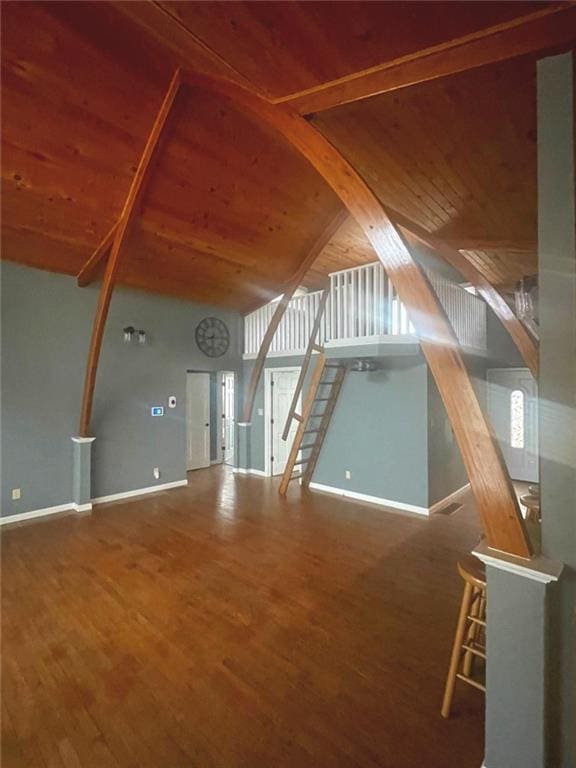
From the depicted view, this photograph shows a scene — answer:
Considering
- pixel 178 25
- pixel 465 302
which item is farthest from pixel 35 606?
pixel 465 302

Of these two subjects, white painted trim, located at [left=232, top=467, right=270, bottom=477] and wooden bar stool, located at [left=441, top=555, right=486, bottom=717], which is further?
white painted trim, located at [left=232, top=467, right=270, bottom=477]

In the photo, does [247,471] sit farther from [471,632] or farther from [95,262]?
[471,632]

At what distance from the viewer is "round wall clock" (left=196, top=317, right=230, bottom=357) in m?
6.35

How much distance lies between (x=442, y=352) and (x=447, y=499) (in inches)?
169

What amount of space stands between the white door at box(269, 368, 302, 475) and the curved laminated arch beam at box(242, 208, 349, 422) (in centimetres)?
40

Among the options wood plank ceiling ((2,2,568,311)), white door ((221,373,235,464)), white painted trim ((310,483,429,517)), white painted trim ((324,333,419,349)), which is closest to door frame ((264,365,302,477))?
white painted trim ((310,483,429,517))

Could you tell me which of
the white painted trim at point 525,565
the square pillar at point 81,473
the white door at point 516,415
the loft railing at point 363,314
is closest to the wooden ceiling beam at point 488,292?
the loft railing at point 363,314

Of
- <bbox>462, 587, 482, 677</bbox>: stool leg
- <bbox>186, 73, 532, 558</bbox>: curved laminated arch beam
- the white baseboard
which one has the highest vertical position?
<bbox>186, 73, 532, 558</bbox>: curved laminated arch beam

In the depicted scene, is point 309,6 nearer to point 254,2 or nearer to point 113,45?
point 254,2

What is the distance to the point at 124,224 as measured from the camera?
3.77 metres

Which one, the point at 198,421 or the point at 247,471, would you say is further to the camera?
the point at 198,421

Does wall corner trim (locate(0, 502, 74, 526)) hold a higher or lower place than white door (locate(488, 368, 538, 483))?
lower

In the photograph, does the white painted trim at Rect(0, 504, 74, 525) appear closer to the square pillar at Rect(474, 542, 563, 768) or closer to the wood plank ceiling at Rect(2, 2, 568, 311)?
the wood plank ceiling at Rect(2, 2, 568, 311)

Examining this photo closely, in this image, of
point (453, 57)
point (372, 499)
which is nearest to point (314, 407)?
point (372, 499)
